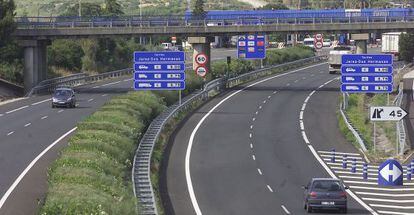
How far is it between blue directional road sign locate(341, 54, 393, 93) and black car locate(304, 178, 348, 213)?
83.0ft

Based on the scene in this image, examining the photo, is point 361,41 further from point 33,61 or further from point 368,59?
point 33,61

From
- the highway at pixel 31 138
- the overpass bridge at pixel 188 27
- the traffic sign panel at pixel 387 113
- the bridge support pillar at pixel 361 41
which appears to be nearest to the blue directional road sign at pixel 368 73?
the traffic sign panel at pixel 387 113

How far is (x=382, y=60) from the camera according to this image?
57.8m

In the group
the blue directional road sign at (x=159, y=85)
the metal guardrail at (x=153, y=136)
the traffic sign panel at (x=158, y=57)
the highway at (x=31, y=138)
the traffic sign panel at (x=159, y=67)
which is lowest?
the highway at (x=31, y=138)

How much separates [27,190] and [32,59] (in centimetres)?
5279

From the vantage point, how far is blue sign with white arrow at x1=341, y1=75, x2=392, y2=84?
58.0 m

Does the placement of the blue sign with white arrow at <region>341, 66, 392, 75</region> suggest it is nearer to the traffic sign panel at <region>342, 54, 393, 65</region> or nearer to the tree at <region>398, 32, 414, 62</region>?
the traffic sign panel at <region>342, 54, 393, 65</region>

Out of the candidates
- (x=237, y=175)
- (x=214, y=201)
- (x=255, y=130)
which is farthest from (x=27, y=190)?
(x=255, y=130)

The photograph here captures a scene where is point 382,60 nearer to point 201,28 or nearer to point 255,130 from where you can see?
point 255,130

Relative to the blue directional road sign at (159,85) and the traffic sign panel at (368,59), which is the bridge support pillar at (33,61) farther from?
the traffic sign panel at (368,59)

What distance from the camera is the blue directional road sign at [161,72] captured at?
63.7m

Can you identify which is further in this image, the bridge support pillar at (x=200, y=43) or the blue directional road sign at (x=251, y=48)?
the blue directional road sign at (x=251, y=48)

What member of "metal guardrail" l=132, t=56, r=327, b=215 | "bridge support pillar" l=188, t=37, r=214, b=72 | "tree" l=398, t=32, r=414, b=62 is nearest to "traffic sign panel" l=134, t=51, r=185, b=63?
"metal guardrail" l=132, t=56, r=327, b=215

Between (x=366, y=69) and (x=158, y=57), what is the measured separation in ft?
49.6
